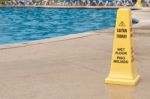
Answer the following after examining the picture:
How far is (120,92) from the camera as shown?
269 inches

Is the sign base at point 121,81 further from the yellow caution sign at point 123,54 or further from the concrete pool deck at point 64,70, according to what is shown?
the concrete pool deck at point 64,70

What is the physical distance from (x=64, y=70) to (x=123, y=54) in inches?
64.6

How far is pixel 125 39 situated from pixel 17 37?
16470mm

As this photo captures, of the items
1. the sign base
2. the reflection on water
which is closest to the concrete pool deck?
the reflection on water

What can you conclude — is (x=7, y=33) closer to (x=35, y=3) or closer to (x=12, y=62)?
(x=12, y=62)

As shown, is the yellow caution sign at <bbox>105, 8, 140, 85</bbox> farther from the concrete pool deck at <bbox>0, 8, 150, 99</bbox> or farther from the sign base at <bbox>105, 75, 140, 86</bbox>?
the concrete pool deck at <bbox>0, 8, 150, 99</bbox>

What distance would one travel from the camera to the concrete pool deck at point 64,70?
6.79 meters

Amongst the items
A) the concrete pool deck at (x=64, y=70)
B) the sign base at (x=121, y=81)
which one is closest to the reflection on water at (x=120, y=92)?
the concrete pool deck at (x=64, y=70)

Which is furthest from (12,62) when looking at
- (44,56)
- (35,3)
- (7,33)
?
(35,3)

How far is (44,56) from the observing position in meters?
10.4

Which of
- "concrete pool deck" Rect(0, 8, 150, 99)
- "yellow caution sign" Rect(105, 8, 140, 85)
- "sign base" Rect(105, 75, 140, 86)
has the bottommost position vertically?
"concrete pool deck" Rect(0, 8, 150, 99)

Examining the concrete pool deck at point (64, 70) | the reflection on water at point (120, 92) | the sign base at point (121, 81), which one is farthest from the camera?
the sign base at point (121, 81)

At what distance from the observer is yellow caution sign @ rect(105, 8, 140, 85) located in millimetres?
7328

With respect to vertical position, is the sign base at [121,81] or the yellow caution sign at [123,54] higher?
the yellow caution sign at [123,54]
